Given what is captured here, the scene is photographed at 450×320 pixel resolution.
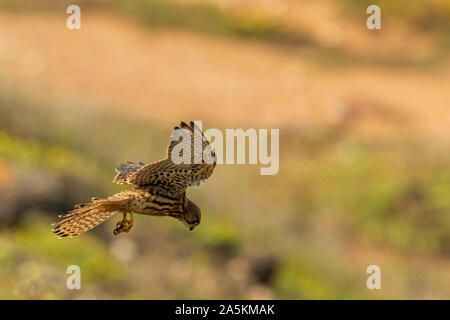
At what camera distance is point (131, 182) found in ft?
22.8

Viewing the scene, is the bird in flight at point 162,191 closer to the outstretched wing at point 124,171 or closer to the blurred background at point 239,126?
the outstretched wing at point 124,171

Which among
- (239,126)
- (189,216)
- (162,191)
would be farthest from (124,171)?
(239,126)

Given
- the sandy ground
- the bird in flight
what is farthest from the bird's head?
the sandy ground

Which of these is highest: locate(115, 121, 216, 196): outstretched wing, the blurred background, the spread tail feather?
the blurred background

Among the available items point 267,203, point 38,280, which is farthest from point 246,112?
point 38,280

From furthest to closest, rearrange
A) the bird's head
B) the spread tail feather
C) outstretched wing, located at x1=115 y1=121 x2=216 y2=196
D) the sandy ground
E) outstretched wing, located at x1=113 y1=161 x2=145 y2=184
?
the sandy ground → outstretched wing, located at x1=113 y1=161 x2=145 y2=184 → the bird's head → the spread tail feather → outstretched wing, located at x1=115 y1=121 x2=216 y2=196

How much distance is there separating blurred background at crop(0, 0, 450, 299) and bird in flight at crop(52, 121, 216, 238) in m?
4.77

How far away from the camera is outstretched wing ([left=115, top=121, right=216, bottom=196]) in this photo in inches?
261

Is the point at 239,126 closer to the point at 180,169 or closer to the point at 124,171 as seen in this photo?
the point at 124,171

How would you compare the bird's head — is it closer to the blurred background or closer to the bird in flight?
the bird in flight

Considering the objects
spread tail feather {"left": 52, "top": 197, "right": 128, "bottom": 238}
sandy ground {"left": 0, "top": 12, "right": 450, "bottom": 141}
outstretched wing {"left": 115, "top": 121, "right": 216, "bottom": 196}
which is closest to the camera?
outstretched wing {"left": 115, "top": 121, "right": 216, "bottom": 196}

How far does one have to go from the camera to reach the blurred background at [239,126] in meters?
15.4

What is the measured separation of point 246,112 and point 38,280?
12923 millimetres
